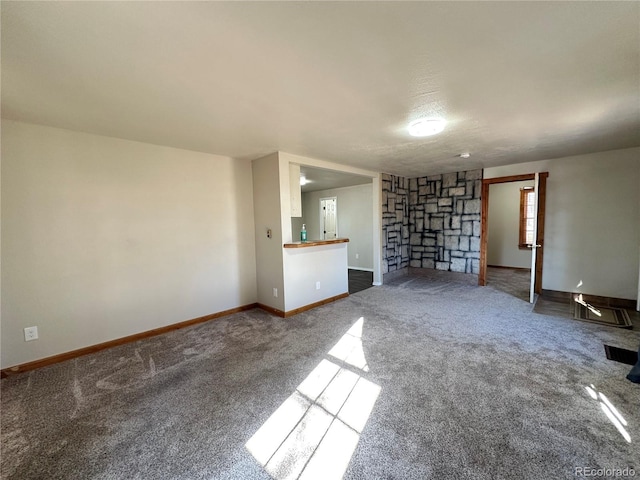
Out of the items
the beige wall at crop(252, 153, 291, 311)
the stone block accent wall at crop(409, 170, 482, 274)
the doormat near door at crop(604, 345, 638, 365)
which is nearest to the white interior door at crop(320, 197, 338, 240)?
the stone block accent wall at crop(409, 170, 482, 274)

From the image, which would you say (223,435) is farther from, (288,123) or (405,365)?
(288,123)

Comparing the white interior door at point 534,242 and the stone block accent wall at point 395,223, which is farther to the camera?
the stone block accent wall at point 395,223

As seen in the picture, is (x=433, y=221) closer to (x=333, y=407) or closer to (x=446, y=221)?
(x=446, y=221)

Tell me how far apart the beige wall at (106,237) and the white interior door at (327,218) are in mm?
3867

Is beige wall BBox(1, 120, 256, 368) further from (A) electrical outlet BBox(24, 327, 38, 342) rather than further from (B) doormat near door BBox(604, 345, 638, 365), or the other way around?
(B) doormat near door BBox(604, 345, 638, 365)

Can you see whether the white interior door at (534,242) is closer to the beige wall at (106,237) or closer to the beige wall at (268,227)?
the beige wall at (268,227)

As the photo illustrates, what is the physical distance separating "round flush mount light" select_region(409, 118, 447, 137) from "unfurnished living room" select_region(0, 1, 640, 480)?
0.10ft

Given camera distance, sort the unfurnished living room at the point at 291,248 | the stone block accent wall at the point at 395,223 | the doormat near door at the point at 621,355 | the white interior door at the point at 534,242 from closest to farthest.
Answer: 1. the unfurnished living room at the point at 291,248
2. the doormat near door at the point at 621,355
3. the white interior door at the point at 534,242
4. the stone block accent wall at the point at 395,223

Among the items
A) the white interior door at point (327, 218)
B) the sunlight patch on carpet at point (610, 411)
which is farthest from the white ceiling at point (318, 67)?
the white interior door at point (327, 218)

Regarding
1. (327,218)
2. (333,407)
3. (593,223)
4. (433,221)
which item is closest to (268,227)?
(333,407)

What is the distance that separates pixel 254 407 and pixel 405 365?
1337 millimetres

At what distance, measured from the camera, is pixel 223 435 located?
162 centimetres

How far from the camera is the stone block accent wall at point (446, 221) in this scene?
516 centimetres

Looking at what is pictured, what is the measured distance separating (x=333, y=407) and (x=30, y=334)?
2909mm
